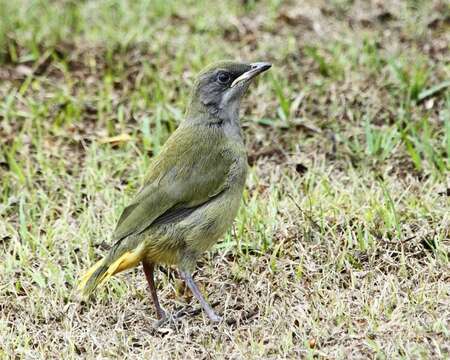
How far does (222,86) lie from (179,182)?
70 cm

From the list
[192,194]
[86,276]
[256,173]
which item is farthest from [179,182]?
[256,173]

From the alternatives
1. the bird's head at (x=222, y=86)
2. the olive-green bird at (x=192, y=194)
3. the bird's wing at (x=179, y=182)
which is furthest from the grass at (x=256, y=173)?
the bird's head at (x=222, y=86)

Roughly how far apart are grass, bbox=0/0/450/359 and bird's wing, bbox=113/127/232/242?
0.59 meters

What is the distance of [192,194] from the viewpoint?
19.8 ft

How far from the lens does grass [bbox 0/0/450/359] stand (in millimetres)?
5719

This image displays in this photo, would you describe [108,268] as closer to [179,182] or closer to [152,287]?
[152,287]

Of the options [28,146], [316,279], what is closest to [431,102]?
[316,279]

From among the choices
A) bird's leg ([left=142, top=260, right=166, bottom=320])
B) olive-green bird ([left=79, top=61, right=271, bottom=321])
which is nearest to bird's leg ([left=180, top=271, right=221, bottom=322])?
olive-green bird ([left=79, top=61, right=271, bottom=321])

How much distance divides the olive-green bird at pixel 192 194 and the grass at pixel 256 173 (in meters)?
0.38

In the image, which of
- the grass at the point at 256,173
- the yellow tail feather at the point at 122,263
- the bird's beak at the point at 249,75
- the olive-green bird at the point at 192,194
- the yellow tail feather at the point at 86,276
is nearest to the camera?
the grass at the point at 256,173

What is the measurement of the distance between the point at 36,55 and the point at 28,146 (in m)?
1.44

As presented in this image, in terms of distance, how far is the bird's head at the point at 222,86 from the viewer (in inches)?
248

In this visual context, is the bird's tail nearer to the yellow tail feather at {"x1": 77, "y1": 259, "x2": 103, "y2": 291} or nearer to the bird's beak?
the yellow tail feather at {"x1": 77, "y1": 259, "x2": 103, "y2": 291}

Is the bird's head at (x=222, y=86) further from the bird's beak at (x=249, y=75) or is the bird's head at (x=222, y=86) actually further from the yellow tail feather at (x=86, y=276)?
the yellow tail feather at (x=86, y=276)
